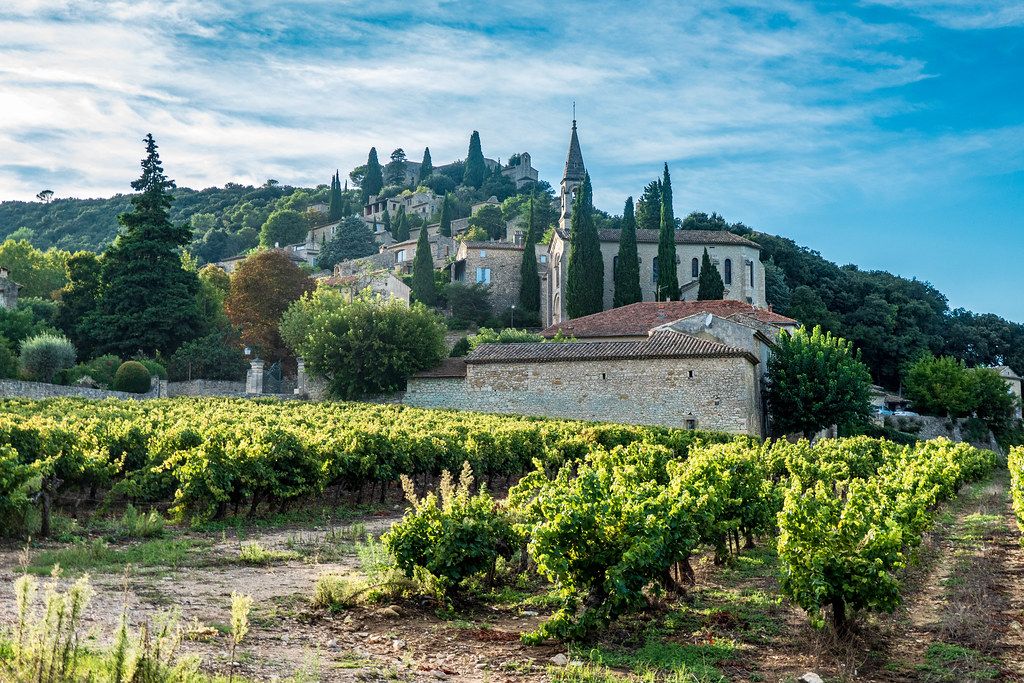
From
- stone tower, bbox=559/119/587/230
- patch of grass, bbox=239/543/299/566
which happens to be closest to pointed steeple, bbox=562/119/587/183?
stone tower, bbox=559/119/587/230

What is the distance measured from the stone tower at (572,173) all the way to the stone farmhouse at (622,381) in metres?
34.3

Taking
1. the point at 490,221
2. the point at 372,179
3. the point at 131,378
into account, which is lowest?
the point at 131,378

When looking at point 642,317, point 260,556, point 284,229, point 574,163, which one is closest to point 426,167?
point 284,229

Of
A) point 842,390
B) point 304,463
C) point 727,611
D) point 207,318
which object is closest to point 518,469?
point 304,463

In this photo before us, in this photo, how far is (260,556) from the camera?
422 inches

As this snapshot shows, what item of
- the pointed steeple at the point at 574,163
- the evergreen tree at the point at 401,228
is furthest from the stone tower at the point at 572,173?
the evergreen tree at the point at 401,228

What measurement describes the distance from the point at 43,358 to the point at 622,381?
25099 millimetres

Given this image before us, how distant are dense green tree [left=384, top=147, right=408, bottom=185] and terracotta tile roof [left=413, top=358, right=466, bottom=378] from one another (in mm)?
109654

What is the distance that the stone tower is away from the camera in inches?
2827

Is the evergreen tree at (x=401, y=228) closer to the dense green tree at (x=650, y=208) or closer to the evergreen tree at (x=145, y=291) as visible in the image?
the dense green tree at (x=650, y=208)

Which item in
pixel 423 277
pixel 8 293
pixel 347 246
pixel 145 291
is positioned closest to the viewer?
pixel 145 291

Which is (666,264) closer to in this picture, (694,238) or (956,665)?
(694,238)

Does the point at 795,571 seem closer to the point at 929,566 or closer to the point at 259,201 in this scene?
the point at 929,566

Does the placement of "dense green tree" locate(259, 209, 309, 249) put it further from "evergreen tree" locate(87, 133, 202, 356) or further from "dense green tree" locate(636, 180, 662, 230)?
"evergreen tree" locate(87, 133, 202, 356)
